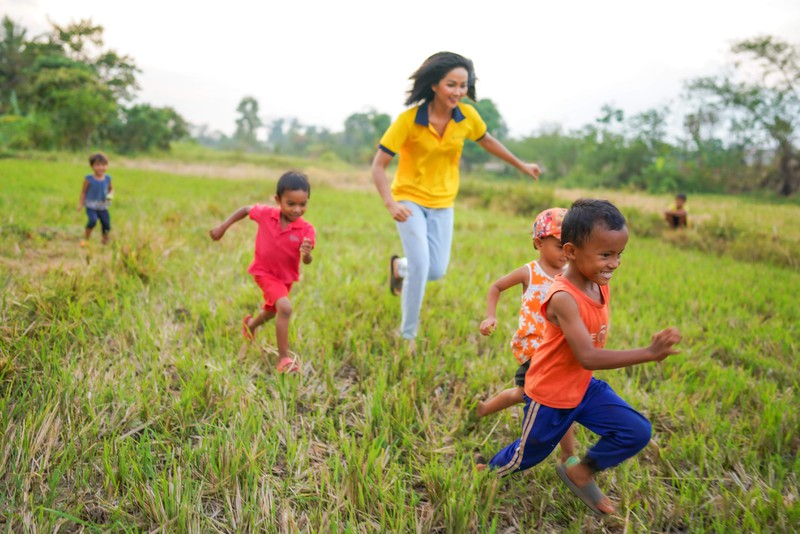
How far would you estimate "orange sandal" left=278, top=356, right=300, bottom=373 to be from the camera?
2969mm

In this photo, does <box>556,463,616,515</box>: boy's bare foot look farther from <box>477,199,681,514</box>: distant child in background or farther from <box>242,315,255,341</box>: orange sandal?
<box>242,315,255,341</box>: orange sandal

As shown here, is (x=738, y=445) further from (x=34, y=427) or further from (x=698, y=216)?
(x=698, y=216)

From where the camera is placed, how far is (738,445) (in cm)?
252

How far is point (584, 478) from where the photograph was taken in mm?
2027

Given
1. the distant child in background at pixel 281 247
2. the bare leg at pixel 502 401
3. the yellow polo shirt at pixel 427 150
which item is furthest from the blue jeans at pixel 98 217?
the bare leg at pixel 502 401

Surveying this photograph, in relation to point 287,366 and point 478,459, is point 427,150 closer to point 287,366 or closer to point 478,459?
point 287,366

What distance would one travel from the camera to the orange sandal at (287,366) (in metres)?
2.97

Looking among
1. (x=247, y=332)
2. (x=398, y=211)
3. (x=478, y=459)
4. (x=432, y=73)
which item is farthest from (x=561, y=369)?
(x=247, y=332)

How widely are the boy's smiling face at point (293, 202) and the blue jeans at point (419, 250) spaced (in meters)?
0.66

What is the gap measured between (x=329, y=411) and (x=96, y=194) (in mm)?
4930

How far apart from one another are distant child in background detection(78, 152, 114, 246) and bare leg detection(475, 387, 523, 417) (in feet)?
17.6

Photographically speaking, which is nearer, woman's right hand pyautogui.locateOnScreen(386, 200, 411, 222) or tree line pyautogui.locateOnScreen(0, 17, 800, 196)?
woman's right hand pyautogui.locateOnScreen(386, 200, 411, 222)

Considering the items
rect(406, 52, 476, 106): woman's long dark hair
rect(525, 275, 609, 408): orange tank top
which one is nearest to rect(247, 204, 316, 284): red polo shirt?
rect(406, 52, 476, 106): woman's long dark hair

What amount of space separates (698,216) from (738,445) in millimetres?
7932
